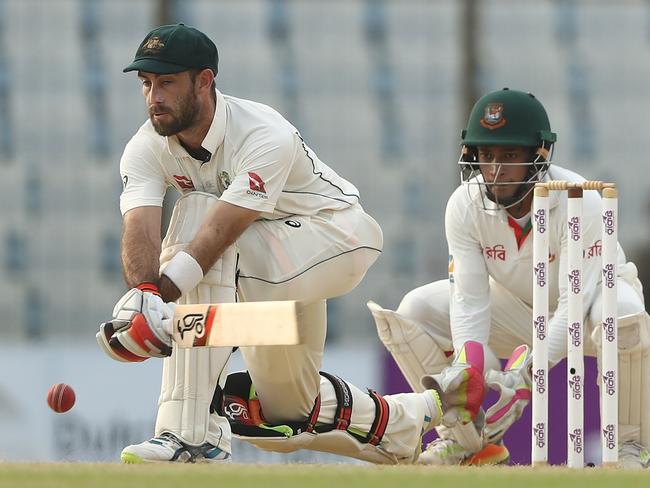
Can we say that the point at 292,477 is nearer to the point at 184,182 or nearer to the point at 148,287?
the point at 148,287

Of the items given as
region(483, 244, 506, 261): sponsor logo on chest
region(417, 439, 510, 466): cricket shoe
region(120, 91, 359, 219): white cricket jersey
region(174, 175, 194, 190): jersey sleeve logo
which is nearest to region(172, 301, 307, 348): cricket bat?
region(120, 91, 359, 219): white cricket jersey

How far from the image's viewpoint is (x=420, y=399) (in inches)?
175

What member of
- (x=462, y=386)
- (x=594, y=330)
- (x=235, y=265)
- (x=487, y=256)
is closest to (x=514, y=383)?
(x=462, y=386)

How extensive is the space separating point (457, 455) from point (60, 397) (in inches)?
55.0

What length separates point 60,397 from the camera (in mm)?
3818

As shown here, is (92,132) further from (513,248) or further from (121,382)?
(513,248)

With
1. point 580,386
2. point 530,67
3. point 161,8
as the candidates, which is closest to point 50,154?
point 161,8

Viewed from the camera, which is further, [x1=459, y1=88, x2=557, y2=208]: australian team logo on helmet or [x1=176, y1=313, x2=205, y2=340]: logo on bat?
[x1=459, y1=88, x2=557, y2=208]: australian team logo on helmet

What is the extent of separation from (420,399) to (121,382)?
9.75 ft

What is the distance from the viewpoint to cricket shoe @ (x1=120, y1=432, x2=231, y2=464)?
354cm

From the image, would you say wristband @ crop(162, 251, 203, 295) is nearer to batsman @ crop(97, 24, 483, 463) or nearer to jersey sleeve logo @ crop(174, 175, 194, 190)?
batsman @ crop(97, 24, 483, 463)

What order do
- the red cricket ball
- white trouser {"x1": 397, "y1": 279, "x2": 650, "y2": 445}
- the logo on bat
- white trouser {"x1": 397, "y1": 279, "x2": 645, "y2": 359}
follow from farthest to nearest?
1. white trouser {"x1": 397, "y1": 279, "x2": 645, "y2": 359}
2. white trouser {"x1": 397, "y1": 279, "x2": 650, "y2": 445}
3. the red cricket ball
4. the logo on bat

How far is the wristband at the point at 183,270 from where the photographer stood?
3.62 meters

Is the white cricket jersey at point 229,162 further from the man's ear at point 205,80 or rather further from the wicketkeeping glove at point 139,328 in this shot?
the wicketkeeping glove at point 139,328
